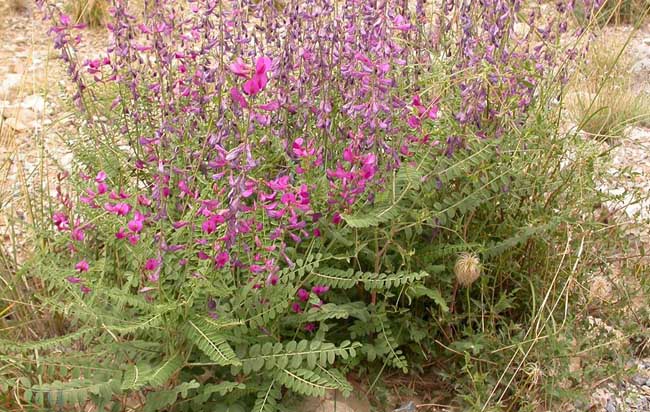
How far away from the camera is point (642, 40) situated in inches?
224

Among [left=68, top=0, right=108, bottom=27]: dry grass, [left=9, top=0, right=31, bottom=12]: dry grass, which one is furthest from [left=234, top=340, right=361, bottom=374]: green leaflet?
[left=9, top=0, right=31, bottom=12]: dry grass

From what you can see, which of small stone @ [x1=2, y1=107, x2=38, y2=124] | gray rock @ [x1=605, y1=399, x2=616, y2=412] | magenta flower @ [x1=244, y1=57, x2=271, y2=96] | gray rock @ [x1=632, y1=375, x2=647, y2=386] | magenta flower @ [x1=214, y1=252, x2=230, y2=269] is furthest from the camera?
small stone @ [x1=2, y1=107, x2=38, y2=124]

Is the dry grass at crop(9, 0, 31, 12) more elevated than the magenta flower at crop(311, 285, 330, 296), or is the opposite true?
the dry grass at crop(9, 0, 31, 12)

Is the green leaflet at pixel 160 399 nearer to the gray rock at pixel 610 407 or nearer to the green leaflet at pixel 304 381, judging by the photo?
the green leaflet at pixel 304 381

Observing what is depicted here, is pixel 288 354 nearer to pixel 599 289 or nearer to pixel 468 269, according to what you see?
pixel 468 269

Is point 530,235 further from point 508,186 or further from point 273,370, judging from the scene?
point 273,370

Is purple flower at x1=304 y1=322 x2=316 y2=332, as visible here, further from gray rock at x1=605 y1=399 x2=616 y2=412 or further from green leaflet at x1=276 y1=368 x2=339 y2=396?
gray rock at x1=605 y1=399 x2=616 y2=412

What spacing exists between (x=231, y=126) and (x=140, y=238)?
1.44 ft

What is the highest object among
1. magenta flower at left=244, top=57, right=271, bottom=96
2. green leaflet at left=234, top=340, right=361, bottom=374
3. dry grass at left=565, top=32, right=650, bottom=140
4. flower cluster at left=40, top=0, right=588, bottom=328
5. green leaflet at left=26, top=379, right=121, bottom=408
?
magenta flower at left=244, top=57, right=271, bottom=96

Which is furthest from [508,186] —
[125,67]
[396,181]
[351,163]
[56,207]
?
[56,207]

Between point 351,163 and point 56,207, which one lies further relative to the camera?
point 56,207

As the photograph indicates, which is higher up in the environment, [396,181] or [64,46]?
[64,46]

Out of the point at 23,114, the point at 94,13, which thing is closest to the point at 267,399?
the point at 23,114

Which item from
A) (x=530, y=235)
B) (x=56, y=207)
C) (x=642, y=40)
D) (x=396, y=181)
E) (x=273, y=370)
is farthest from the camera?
(x=642, y=40)
